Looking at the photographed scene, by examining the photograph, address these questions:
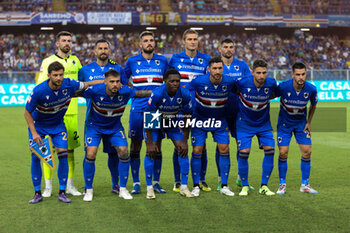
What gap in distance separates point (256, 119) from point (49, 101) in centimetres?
322

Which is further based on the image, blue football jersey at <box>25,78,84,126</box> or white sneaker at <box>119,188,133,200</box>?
white sneaker at <box>119,188,133,200</box>

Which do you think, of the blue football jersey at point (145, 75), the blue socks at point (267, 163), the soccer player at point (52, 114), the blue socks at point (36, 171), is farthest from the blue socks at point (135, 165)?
the blue socks at point (267, 163)

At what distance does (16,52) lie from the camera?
111 feet

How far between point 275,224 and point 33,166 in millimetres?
3673

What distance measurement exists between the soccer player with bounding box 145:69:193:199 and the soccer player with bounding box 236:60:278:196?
883 mm

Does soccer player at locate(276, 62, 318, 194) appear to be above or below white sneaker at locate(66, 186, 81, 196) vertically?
above

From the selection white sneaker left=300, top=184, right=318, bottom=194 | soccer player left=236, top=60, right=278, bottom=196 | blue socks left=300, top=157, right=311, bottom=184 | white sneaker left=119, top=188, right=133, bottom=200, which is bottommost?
white sneaker left=300, top=184, right=318, bottom=194

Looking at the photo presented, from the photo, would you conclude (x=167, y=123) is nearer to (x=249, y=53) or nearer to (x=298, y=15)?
(x=249, y=53)

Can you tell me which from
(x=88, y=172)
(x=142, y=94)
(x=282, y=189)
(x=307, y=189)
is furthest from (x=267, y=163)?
(x=88, y=172)

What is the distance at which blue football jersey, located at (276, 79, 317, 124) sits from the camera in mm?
7859

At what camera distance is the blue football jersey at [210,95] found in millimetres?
7871

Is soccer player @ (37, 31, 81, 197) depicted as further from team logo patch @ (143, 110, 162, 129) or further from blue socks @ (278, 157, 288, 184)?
blue socks @ (278, 157, 288, 184)

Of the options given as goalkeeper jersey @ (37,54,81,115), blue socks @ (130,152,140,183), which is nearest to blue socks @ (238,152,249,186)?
blue socks @ (130,152,140,183)

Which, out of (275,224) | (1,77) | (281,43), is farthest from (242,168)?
(281,43)
